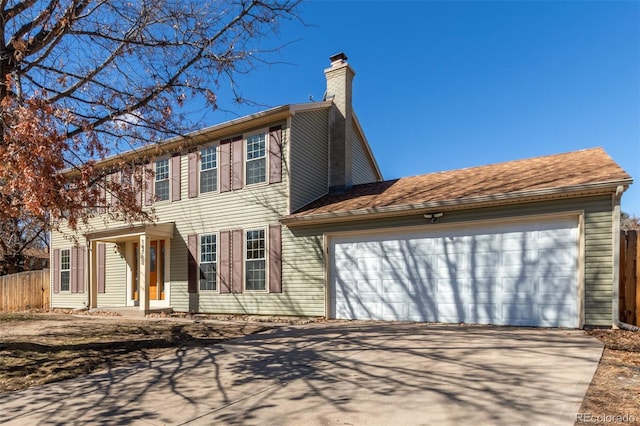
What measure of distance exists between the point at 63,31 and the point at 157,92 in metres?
1.63

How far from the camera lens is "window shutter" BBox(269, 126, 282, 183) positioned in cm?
1159

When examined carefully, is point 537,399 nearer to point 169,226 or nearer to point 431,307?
point 431,307

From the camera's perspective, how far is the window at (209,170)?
12.9 metres

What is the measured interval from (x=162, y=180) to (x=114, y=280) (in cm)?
435

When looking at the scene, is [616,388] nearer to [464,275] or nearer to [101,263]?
[464,275]

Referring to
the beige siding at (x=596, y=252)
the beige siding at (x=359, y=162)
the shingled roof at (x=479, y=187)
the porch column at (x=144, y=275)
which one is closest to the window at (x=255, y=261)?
the shingled roof at (x=479, y=187)

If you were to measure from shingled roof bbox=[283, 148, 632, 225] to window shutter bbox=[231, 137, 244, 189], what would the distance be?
2.24 metres

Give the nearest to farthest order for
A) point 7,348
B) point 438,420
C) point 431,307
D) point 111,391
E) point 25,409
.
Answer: point 438,420, point 25,409, point 111,391, point 7,348, point 431,307

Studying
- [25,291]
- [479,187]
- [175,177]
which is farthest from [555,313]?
[25,291]

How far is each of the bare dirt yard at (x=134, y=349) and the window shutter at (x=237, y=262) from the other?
43.9 inches

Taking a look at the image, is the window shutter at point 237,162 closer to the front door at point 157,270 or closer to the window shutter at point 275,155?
the window shutter at point 275,155

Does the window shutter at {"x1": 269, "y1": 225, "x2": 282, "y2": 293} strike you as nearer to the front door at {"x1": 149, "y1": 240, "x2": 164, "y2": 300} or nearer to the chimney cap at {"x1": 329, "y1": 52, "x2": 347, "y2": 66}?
the front door at {"x1": 149, "y1": 240, "x2": 164, "y2": 300}

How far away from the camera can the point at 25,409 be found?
4266 mm

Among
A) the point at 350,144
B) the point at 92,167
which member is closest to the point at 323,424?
the point at 92,167
